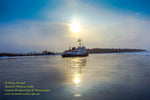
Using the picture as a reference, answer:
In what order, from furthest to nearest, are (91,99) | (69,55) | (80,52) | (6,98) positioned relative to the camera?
(80,52) < (69,55) < (6,98) < (91,99)

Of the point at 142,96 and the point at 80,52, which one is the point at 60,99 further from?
the point at 80,52

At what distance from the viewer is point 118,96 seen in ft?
15.7

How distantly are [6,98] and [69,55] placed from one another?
44.3m

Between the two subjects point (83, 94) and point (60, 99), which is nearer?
point (60, 99)

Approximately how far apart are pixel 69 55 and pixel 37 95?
144ft

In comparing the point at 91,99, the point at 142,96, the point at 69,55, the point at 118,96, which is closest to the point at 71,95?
the point at 91,99

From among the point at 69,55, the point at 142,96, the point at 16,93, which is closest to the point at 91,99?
the point at 142,96

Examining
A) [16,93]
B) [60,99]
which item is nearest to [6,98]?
[16,93]

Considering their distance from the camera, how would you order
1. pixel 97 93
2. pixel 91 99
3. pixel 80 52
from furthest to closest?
pixel 80 52
pixel 97 93
pixel 91 99

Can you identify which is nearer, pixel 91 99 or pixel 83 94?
pixel 91 99

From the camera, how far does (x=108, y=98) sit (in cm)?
459

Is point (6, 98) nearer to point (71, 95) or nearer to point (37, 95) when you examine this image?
point (37, 95)

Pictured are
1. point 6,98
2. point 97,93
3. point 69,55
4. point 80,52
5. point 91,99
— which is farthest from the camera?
point 80,52

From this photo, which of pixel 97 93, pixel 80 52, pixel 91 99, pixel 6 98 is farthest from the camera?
pixel 80 52
